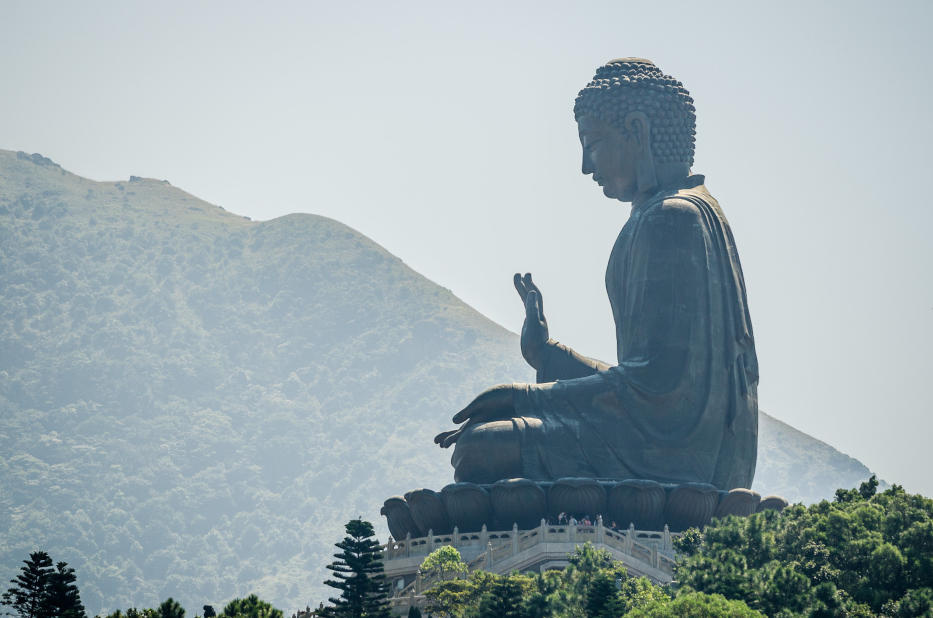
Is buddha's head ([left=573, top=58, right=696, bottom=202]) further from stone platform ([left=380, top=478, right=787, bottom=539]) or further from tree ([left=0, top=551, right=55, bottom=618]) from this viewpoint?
tree ([left=0, top=551, right=55, bottom=618])

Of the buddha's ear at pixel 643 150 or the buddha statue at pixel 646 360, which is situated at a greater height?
the buddha's ear at pixel 643 150

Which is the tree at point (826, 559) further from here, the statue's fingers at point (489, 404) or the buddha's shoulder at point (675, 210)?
the buddha's shoulder at point (675, 210)

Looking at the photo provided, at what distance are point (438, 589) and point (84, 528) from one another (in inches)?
2078

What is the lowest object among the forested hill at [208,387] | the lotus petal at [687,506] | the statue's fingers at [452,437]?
the lotus petal at [687,506]

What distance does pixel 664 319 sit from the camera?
28.3 meters

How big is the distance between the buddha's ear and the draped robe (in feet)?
1.66

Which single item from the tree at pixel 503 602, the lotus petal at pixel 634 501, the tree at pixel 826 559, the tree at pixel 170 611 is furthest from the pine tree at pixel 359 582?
the lotus petal at pixel 634 501

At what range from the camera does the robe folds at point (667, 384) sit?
27.8 meters

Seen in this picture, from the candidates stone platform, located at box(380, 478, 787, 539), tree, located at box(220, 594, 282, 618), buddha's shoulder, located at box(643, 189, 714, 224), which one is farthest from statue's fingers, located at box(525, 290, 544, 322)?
tree, located at box(220, 594, 282, 618)

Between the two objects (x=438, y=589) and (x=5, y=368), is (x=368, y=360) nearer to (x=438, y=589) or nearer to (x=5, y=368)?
(x=5, y=368)

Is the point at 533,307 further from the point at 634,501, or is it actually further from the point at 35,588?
the point at 35,588

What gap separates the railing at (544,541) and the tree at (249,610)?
10.7ft

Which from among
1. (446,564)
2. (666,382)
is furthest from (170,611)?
(666,382)

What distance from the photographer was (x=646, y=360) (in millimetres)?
28156
